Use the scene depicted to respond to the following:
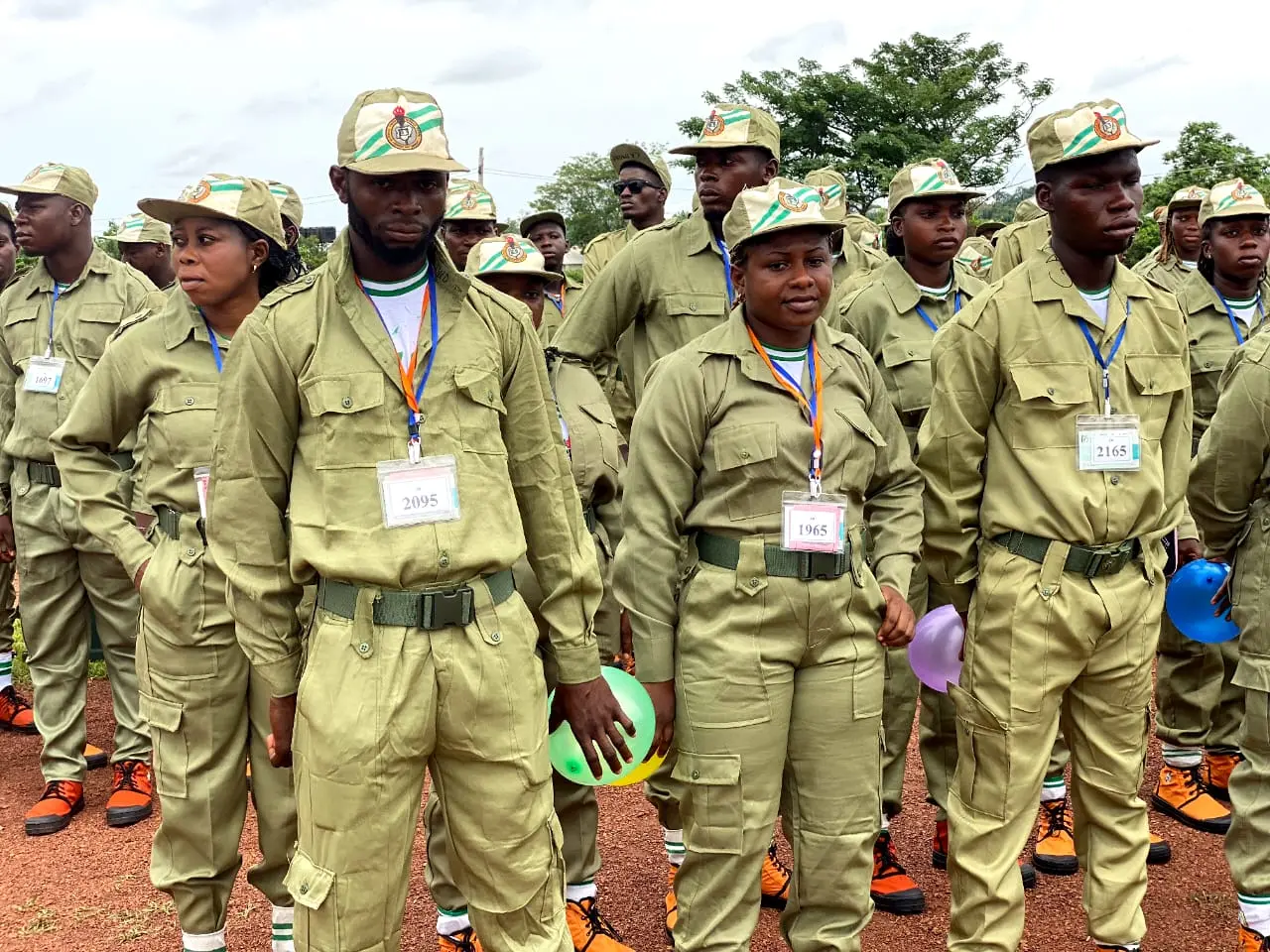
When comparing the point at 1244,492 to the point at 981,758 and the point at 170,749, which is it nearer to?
the point at 981,758

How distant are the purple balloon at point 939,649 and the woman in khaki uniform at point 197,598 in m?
2.16

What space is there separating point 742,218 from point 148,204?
1.79m

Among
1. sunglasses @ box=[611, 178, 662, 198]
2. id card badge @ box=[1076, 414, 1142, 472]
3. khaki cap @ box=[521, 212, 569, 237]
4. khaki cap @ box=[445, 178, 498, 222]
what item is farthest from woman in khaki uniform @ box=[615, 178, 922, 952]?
khaki cap @ box=[521, 212, 569, 237]

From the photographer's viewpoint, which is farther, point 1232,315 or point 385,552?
point 1232,315

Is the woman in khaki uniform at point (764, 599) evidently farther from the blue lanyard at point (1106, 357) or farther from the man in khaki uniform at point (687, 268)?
the man in khaki uniform at point (687, 268)

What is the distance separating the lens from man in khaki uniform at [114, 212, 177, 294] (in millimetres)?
9031

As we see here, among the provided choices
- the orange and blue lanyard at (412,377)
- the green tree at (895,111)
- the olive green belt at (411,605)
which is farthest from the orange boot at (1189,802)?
the green tree at (895,111)

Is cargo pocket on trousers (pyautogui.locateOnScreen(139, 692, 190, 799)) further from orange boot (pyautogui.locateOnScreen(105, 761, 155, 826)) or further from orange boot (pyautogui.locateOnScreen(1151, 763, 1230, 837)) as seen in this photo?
orange boot (pyautogui.locateOnScreen(1151, 763, 1230, 837))

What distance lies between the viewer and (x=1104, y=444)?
12.4ft

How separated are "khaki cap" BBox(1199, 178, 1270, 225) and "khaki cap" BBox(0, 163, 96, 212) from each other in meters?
5.58

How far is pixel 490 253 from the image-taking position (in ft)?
15.7

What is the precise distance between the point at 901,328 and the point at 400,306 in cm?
280

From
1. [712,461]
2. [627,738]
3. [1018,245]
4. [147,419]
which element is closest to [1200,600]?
[1018,245]

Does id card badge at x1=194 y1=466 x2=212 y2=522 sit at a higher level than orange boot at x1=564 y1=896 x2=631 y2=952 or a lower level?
higher
